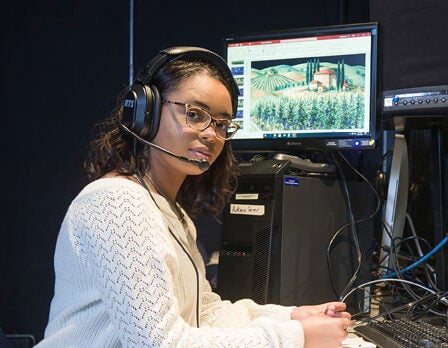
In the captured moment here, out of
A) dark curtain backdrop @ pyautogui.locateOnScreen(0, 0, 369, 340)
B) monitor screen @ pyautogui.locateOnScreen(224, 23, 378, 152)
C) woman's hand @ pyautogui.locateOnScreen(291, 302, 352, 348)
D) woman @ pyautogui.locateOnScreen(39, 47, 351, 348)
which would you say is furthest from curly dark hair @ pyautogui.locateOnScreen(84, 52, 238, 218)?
dark curtain backdrop @ pyautogui.locateOnScreen(0, 0, 369, 340)

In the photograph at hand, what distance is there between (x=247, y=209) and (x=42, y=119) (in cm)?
130

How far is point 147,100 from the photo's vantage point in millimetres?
889

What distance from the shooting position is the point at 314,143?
1.38m

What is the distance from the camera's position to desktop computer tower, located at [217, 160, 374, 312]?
1.12m

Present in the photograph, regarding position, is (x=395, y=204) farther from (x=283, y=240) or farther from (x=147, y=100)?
(x=147, y=100)

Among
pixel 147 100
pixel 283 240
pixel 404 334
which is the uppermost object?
pixel 147 100

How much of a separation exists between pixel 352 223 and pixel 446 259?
0.28m

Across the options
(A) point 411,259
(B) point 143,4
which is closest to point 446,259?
(A) point 411,259

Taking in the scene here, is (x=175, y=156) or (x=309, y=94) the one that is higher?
(x=309, y=94)

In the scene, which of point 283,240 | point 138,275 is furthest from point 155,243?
point 283,240

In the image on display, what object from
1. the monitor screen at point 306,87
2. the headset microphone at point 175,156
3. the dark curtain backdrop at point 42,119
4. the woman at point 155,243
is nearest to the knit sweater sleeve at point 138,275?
the woman at point 155,243

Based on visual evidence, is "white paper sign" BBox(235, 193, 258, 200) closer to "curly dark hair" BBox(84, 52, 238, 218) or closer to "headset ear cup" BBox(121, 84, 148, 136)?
"curly dark hair" BBox(84, 52, 238, 218)

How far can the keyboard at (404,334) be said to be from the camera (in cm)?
85

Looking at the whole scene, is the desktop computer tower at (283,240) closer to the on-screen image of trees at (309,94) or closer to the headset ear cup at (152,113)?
the on-screen image of trees at (309,94)
